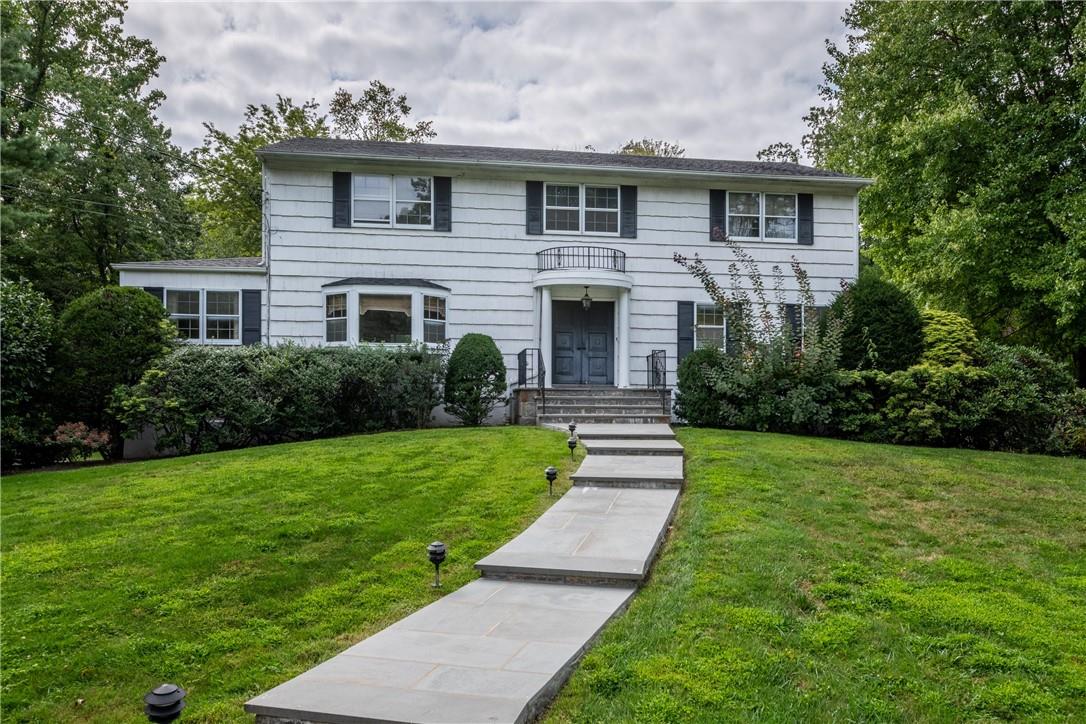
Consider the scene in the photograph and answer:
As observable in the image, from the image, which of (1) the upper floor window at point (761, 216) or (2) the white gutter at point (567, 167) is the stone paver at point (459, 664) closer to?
(2) the white gutter at point (567, 167)

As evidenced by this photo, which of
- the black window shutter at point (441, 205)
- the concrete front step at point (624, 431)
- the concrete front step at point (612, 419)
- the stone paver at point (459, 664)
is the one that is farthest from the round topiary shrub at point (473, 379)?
the stone paver at point (459, 664)

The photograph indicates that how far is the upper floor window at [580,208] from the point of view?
14.0 m

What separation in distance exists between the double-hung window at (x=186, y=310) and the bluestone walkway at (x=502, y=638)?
992 cm

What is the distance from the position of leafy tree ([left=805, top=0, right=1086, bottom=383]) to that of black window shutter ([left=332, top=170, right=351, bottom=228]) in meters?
12.7

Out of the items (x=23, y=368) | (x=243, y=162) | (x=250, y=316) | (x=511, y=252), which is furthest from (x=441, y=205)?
(x=243, y=162)

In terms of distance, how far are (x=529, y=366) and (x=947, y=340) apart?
807 centimetres

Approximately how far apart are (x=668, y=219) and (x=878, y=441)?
642cm

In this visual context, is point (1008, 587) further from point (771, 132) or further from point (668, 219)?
point (771, 132)

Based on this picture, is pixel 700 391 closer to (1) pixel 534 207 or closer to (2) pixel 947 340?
(2) pixel 947 340

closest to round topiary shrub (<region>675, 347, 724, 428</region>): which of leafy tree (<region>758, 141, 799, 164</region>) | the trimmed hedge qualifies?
the trimmed hedge

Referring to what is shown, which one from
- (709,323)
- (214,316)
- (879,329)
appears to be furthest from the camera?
(709,323)

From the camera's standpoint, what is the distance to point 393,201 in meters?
13.5

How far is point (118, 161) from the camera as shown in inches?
748

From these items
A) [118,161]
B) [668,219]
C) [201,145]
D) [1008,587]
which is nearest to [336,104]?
[201,145]
